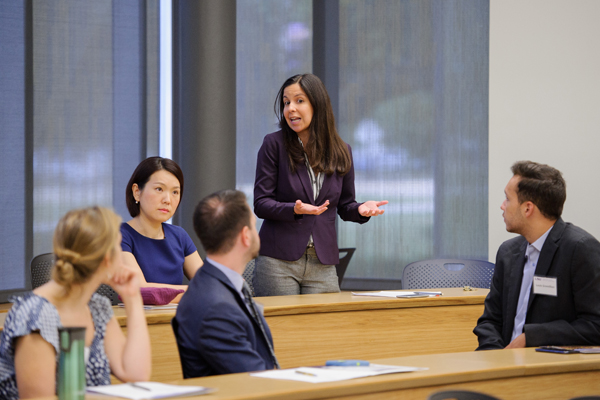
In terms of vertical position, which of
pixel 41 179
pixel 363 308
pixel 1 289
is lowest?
pixel 1 289

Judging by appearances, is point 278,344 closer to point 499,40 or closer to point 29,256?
point 29,256

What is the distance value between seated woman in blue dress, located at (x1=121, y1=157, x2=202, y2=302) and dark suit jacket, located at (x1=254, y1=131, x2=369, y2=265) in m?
0.40

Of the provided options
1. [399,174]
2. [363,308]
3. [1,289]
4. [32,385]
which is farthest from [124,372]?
[399,174]

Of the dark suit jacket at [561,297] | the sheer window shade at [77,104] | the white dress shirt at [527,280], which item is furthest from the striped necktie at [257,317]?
the sheer window shade at [77,104]

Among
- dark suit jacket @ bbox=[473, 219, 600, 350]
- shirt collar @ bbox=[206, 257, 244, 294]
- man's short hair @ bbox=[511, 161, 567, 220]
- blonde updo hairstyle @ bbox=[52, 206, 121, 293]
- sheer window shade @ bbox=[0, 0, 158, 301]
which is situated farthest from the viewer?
sheer window shade @ bbox=[0, 0, 158, 301]

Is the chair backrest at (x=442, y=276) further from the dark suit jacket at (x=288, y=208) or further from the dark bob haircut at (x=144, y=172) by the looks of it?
the dark bob haircut at (x=144, y=172)

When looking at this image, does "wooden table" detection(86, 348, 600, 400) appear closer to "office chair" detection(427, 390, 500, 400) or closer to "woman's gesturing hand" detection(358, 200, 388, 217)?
"office chair" detection(427, 390, 500, 400)

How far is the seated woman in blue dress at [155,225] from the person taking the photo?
309cm

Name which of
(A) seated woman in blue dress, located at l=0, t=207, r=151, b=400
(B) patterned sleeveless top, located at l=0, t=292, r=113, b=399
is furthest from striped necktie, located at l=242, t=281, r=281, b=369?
(B) patterned sleeveless top, located at l=0, t=292, r=113, b=399

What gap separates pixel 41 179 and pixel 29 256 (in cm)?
62

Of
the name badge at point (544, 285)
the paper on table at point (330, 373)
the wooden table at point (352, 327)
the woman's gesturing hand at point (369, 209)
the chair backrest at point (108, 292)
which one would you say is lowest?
the wooden table at point (352, 327)

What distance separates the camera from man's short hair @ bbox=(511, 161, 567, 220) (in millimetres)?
2529

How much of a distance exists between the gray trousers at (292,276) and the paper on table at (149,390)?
159 cm

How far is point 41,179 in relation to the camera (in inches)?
211
